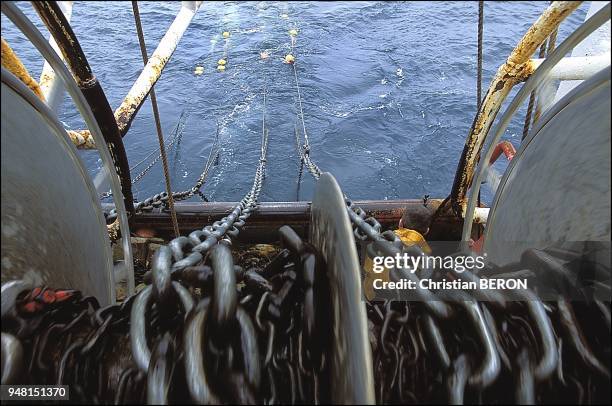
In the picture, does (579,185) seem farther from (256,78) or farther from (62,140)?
(256,78)

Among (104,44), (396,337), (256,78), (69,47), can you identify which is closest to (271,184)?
(256,78)

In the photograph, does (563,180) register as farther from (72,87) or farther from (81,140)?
(81,140)

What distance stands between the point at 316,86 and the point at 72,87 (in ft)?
40.1

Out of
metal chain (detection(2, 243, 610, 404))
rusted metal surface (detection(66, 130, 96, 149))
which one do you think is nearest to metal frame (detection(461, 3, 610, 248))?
metal chain (detection(2, 243, 610, 404))

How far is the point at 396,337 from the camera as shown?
121 centimetres

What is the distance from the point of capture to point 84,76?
2.59m

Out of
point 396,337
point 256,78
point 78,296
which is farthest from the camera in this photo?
point 256,78

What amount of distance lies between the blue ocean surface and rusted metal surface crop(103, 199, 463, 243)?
3868mm

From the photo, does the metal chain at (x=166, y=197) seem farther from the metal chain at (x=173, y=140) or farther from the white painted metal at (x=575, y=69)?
the white painted metal at (x=575, y=69)

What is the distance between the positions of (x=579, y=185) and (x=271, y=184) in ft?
27.2

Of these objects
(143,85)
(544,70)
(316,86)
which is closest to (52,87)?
(143,85)

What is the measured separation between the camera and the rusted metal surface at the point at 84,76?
218cm

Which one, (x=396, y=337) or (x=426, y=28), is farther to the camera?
(x=426, y=28)

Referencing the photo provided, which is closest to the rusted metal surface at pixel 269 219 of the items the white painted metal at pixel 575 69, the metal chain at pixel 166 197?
the metal chain at pixel 166 197
